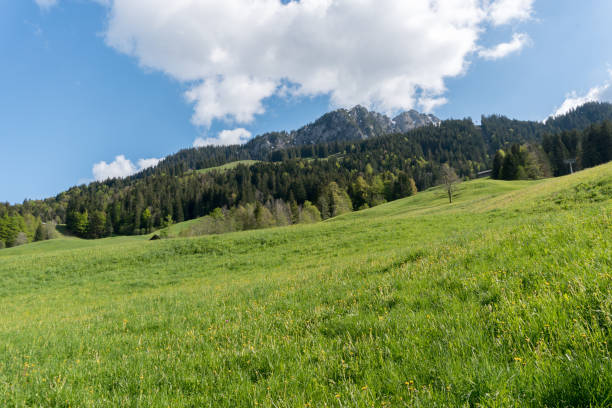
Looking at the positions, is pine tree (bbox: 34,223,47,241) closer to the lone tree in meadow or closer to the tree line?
the lone tree in meadow

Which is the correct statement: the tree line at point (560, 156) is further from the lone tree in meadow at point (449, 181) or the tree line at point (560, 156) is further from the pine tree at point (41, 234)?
the pine tree at point (41, 234)

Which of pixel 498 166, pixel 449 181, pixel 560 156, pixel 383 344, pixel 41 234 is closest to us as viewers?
pixel 383 344

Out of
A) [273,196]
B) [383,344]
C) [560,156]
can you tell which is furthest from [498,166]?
[383,344]

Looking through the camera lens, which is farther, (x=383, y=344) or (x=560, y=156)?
(x=560, y=156)

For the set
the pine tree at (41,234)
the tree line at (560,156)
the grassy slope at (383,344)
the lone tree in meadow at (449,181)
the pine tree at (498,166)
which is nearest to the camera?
the grassy slope at (383,344)

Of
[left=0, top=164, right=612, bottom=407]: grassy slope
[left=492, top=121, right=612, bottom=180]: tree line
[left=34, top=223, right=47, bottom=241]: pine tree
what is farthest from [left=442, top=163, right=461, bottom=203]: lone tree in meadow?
[left=34, top=223, right=47, bottom=241]: pine tree

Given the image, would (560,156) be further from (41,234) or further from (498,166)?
(41,234)

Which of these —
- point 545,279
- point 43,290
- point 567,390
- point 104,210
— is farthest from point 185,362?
point 104,210

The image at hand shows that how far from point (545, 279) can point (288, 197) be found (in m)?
146

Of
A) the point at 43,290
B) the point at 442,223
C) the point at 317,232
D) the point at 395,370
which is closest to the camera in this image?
the point at 395,370

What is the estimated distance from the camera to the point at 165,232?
263ft

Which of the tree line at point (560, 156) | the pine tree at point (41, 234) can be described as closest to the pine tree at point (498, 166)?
the tree line at point (560, 156)

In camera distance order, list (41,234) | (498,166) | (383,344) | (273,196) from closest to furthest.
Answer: (383,344), (498,166), (41,234), (273,196)

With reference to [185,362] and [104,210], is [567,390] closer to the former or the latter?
[185,362]
